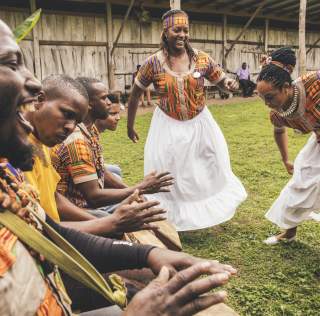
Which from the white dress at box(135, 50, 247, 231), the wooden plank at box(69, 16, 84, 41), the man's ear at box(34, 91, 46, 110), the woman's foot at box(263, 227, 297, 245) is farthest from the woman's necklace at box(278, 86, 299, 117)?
the wooden plank at box(69, 16, 84, 41)

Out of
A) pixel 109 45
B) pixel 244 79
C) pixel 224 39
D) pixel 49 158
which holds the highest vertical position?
pixel 224 39

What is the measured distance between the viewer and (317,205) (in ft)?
11.0

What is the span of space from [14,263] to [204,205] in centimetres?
299

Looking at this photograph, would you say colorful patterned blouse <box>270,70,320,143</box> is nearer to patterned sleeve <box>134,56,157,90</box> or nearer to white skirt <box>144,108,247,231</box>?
white skirt <box>144,108,247,231</box>

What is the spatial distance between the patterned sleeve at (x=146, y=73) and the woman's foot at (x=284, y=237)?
1918 millimetres

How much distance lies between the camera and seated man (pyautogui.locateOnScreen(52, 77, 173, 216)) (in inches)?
A: 98.8

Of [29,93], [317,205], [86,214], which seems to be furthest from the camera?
[317,205]

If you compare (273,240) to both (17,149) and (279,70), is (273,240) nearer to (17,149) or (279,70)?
(279,70)

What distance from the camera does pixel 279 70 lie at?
303cm

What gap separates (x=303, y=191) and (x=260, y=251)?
65cm

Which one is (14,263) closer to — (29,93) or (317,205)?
(29,93)

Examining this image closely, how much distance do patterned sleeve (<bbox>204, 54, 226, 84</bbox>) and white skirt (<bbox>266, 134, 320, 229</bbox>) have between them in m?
1.11

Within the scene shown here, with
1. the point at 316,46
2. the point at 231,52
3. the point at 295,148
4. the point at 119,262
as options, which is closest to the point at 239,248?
the point at 119,262

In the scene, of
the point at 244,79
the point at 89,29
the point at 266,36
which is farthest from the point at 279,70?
the point at 266,36
